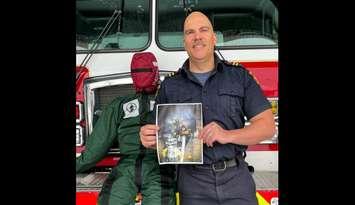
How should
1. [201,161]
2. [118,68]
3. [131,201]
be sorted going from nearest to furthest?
1. [201,161]
2. [131,201]
3. [118,68]

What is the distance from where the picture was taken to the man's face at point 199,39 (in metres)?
2.41

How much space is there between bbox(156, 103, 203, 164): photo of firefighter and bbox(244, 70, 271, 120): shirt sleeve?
26 cm

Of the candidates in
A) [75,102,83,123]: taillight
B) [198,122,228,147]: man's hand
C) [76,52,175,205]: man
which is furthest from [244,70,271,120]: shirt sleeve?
[75,102,83,123]: taillight

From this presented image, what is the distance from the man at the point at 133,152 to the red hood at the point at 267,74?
0.83 metres

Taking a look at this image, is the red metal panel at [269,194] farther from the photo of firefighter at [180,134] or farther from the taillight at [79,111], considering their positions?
the taillight at [79,111]

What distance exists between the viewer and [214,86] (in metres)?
2.47

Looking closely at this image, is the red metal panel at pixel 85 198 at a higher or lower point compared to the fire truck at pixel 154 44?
lower

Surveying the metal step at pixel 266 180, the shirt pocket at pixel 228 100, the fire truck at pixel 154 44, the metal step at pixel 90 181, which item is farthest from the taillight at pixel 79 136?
the shirt pocket at pixel 228 100

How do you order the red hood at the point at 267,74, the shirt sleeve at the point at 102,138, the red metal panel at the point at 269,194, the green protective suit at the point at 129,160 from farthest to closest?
the red hood at the point at 267,74, the red metal panel at the point at 269,194, the shirt sleeve at the point at 102,138, the green protective suit at the point at 129,160

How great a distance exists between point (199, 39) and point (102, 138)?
97 cm

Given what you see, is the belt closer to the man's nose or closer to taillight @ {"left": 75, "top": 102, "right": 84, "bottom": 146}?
the man's nose

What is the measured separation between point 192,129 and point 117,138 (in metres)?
0.79

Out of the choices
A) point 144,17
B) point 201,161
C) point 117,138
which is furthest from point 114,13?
point 201,161
